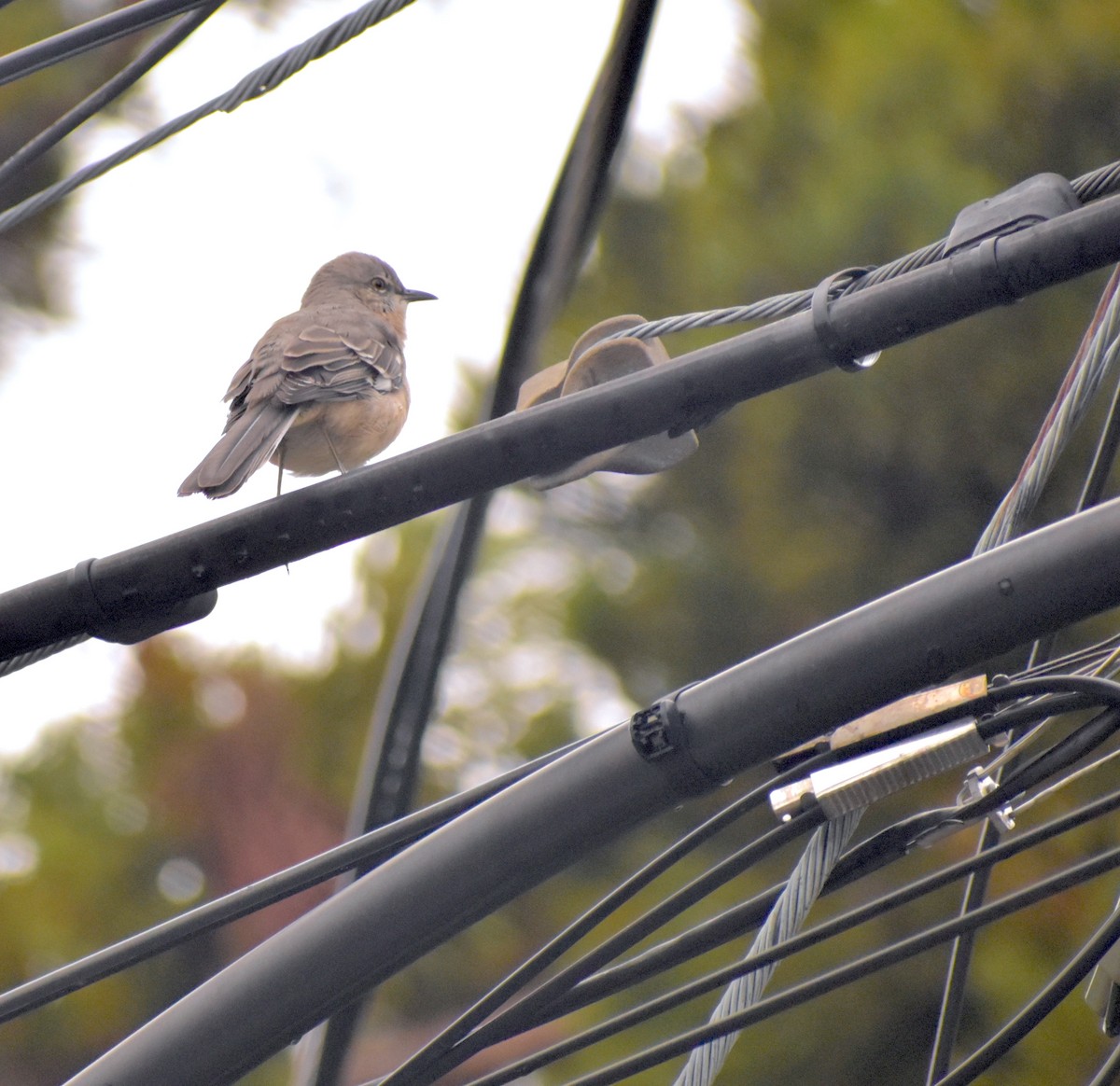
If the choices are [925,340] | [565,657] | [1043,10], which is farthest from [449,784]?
[1043,10]

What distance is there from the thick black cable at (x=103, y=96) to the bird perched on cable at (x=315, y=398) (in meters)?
0.82

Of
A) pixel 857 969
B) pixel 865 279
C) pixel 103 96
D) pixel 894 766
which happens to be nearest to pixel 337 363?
pixel 103 96

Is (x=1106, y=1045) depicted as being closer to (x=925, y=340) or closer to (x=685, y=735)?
(x=925, y=340)

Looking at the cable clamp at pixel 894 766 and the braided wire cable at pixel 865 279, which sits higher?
the braided wire cable at pixel 865 279

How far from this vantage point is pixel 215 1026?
7.01 feet

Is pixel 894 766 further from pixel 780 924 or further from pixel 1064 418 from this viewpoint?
pixel 1064 418

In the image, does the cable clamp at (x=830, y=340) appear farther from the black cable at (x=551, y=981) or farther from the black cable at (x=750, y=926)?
the black cable at (x=750, y=926)

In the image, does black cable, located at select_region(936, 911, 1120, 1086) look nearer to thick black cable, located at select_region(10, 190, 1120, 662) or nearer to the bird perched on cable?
thick black cable, located at select_region(10, 190, 1120, 662)

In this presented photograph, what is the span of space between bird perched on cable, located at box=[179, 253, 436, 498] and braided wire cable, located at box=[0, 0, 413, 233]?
724mm

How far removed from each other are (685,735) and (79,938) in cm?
922

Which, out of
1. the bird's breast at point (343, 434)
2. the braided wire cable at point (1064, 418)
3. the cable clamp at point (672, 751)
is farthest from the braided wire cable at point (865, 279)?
the bird's breast at point (343, 434)

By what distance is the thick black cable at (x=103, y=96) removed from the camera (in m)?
3.28

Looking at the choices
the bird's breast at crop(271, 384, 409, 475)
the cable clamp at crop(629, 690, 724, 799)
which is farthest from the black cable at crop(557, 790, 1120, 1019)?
the bird's breast at crop(271, 384, 409, 475)

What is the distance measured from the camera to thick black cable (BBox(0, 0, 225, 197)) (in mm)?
3281
